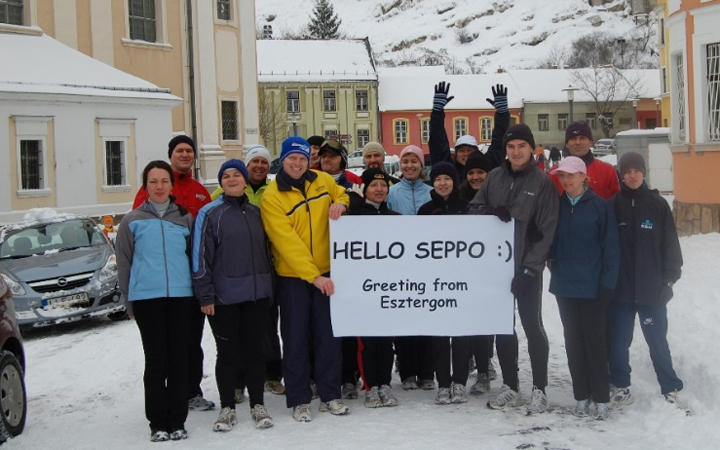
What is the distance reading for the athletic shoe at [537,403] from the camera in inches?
257

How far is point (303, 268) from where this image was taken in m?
6.61

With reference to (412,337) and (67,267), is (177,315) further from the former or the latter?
(67,267)

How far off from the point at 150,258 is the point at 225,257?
1.76 feet

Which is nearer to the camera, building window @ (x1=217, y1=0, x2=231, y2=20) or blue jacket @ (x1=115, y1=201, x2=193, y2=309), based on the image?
blue jacket @ (x1=115, y1=201, x2=193, y2=309)

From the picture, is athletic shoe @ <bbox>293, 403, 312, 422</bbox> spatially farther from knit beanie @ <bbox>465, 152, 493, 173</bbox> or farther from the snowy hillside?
the snowy hillside

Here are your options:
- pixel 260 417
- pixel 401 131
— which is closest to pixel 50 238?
pixel 260 417

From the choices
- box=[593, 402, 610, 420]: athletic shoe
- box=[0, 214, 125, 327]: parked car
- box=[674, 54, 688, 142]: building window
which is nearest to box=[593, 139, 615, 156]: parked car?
box=[674, 54, 688, 142]: building window

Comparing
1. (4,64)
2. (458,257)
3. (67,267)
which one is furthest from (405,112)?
(458,257)

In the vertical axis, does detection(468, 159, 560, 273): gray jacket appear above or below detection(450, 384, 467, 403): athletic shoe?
above

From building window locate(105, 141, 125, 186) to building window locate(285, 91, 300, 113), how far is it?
143 feet

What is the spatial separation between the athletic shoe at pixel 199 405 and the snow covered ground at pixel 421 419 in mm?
134

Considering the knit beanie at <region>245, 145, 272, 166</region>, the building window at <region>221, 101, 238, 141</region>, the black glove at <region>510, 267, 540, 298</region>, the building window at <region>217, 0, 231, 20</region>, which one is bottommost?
the black glove at <region>510, 267, 540, 298</region>

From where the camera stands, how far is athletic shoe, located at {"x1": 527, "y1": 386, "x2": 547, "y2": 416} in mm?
6532

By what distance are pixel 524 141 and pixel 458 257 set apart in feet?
3.46
